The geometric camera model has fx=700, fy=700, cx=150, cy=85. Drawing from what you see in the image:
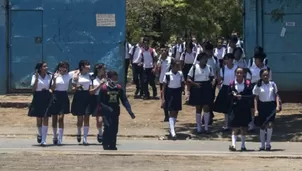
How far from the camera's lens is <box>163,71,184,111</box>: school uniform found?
16516 mm

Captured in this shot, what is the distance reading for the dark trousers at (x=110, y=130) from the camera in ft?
48.0

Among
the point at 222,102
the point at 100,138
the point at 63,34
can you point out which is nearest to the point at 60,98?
the point at 100,138

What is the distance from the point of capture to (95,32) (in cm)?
2327

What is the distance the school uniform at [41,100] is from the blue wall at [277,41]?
8087mm

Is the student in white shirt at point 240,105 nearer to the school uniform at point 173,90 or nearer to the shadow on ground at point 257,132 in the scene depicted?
Result: the shadow on ground at point 257,132

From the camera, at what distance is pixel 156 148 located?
595 inches

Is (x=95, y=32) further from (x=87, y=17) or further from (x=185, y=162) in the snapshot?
(x=185, y=162)

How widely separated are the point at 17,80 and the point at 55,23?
230 cm

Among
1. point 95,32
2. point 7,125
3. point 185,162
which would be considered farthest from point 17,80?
point 185,162

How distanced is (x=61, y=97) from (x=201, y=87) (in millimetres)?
3413

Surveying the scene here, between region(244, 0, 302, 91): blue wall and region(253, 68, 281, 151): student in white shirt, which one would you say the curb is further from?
region(253, 68, 281, 151): student in white shirt

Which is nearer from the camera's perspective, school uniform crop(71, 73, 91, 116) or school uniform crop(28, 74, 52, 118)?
school uniform crop(28, 74, 52, 118)

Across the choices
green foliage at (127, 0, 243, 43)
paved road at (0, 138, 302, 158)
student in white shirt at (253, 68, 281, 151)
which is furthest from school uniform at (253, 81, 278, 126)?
green foliage at (127, 0, 243, 43)

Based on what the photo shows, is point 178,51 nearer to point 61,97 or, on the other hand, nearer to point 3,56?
point 3,56
